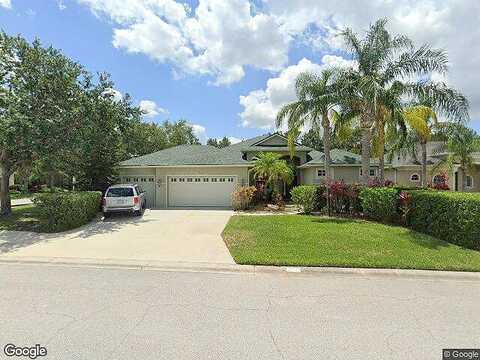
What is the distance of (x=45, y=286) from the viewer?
232 inches

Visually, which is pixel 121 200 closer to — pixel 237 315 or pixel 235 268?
pixel 235 268

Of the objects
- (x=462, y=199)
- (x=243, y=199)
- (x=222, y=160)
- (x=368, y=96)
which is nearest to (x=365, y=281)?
(x=462, y=199)

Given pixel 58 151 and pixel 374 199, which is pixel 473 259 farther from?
pixel 58 151

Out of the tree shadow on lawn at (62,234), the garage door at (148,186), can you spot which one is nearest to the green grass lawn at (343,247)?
the tree shadow on lawn at (62,234)

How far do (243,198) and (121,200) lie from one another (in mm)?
6657

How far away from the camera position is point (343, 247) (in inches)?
345

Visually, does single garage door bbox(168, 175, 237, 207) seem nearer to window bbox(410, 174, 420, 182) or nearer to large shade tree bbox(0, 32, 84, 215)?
Answer: large shade tree bbox(0, 32, 84, 215)

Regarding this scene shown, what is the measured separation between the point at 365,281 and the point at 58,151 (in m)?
12.6

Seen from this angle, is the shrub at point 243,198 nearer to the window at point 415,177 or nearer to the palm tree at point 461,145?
the window at point 415,177

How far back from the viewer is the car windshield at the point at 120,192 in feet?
50.5

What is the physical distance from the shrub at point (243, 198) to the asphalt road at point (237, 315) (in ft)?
38.4

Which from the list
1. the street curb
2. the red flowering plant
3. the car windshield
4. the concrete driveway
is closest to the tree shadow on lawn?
the concrete driveway

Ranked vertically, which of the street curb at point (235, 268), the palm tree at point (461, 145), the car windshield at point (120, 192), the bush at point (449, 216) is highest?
the palm tree at point (461, 145)

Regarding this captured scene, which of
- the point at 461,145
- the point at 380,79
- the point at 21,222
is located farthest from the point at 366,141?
the point at 21,222
